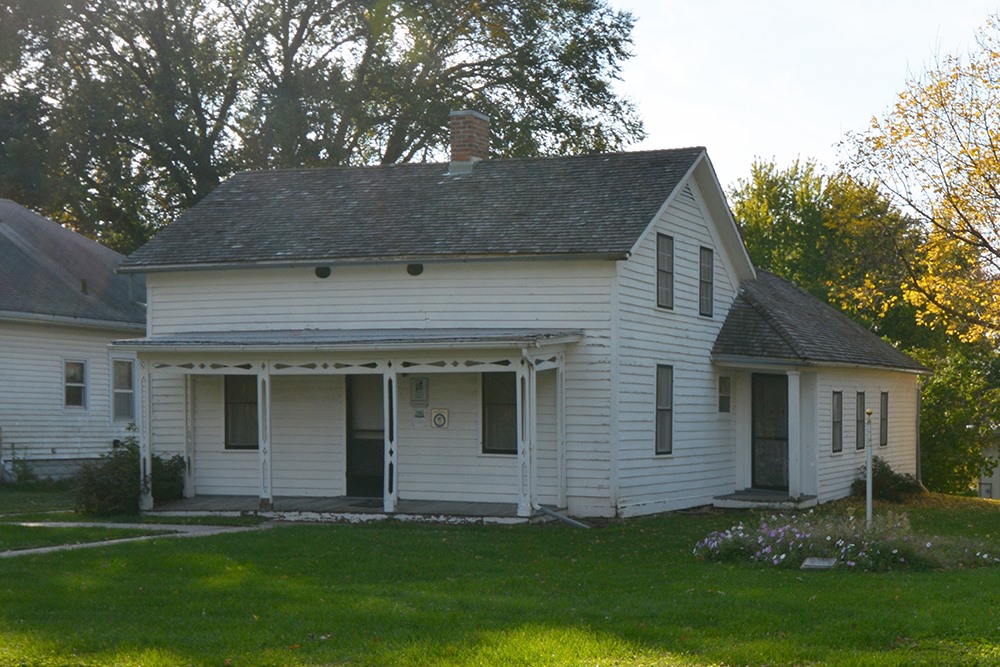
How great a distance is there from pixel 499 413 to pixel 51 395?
42.8 ft

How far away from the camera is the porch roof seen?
19125 millimetres

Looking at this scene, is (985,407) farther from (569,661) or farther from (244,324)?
(569,661)

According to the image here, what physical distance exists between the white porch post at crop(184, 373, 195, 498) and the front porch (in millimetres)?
329

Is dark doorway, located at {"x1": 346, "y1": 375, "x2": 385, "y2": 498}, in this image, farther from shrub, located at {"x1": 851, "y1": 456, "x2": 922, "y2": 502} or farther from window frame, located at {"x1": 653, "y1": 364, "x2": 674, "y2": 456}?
shrub, located at {"x1": 851, "y1": 456, "x2": 922, "y2": 502}

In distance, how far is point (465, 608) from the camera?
11.3m

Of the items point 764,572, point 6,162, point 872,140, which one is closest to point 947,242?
point 872,140

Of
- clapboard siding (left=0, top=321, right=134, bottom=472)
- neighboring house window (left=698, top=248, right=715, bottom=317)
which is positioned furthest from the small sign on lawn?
clapboard siding (left=0, top=321, right=134, bottom=472)

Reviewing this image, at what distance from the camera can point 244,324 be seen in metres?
22.6

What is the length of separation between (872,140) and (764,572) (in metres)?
14.1

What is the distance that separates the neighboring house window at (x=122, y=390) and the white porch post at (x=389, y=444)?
42.2ft

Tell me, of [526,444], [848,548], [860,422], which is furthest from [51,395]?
[848,548]

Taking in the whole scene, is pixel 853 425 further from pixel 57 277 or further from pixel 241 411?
pixel 57 277

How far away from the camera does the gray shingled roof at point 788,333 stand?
2391cm

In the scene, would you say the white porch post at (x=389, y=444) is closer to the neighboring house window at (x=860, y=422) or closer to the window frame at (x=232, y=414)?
the window frame at (x=232, y=414)
